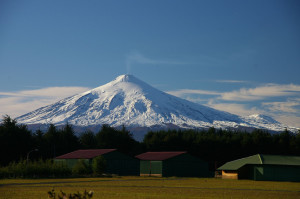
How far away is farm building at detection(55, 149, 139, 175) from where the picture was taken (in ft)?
251

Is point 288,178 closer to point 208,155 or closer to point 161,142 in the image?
point 208,155

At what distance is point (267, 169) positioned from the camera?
68.1 m

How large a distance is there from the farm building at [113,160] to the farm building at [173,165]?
2.19 meters

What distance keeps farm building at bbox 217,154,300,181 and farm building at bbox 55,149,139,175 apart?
55.4 feet

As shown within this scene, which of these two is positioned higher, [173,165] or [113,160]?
[113,160]

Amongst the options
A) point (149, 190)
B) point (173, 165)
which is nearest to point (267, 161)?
point (173, 165)

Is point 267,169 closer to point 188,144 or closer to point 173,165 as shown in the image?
point 173,165

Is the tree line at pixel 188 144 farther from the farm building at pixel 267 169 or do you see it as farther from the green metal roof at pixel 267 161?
the farm building at pixel 267 169

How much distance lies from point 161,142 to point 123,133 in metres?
9.61

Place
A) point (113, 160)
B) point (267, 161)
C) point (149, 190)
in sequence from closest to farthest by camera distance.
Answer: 1. point (149, 190)
2. point (267, 161)
3. point (113, 160)

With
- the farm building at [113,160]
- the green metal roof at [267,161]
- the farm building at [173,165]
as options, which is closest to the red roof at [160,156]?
the farm building at [173,165]

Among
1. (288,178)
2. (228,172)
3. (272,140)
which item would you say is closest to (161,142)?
(272,140)

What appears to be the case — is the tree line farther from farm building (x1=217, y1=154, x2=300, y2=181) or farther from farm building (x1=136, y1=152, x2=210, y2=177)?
farm building (x1=217, y1=154, x2=300, y2=181)

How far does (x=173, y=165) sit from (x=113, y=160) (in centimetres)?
1023
